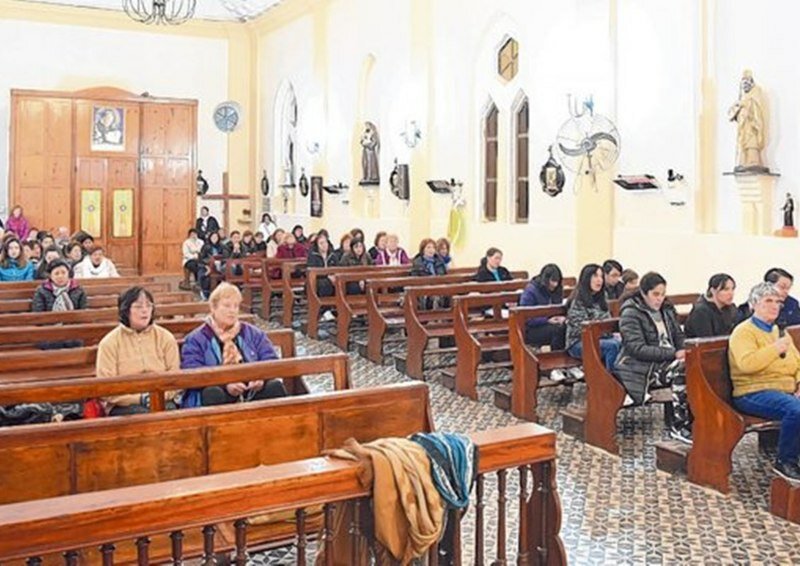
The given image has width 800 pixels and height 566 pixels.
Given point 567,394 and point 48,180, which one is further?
point 48,180

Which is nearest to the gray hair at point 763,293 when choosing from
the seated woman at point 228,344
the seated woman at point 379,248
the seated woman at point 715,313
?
the seated woman at point 715,313

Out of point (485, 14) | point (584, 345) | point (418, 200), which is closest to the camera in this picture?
point (584, 345)

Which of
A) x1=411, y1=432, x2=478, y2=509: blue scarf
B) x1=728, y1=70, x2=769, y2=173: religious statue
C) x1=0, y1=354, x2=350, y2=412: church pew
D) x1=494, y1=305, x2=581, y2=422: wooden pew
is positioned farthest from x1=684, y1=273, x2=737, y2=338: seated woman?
x1=411, y1=432, x2=478, y2=509: blue scarf

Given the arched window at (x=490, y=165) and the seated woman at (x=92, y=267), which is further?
the arched window at (x=490, y=165)

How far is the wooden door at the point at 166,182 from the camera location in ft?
57.5

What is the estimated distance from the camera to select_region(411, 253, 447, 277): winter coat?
10.5 m

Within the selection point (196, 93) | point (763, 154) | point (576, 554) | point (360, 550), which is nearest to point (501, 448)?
point (360, 550)

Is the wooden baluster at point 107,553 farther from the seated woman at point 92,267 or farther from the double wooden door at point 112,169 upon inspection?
the double wooden door at point 112,169

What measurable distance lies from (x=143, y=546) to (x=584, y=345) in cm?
440

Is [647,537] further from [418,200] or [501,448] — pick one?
[418,200]

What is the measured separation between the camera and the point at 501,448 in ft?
8.42

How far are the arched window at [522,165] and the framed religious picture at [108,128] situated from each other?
891 centimetres

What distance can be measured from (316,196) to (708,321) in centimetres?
1103

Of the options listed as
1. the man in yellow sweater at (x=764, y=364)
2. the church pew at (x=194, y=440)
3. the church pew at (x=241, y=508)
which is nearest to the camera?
the church pew at (x=241, y=508)
